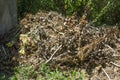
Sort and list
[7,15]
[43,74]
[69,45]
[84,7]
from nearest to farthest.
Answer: [43,74] < [69,45] < [7,15] < [84,7]

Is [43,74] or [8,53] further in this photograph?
[8,53]

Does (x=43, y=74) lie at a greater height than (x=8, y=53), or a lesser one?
lesser

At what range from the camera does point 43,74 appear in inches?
186

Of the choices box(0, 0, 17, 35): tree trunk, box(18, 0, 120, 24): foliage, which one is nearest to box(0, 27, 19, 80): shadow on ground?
box(0, 0, 17, 35): tree trunk

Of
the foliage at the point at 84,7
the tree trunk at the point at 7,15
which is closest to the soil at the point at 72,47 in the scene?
the tree trunk at the point at 7,15

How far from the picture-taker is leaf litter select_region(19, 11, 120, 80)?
4891mm

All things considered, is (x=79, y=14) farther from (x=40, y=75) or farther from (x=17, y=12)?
(x=40, y=75)

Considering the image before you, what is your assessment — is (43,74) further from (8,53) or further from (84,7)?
(84,7)

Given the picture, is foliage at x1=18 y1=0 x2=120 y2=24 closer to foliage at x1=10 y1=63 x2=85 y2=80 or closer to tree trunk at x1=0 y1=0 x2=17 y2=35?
tree trunk at x1=0 y1=0 x2=17 y2=35

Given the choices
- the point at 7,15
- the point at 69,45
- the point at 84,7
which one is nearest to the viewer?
the point at 69,45

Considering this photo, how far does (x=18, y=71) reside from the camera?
4.71 meters

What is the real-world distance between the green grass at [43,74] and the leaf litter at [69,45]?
88mm

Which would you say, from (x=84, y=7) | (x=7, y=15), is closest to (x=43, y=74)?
(x=7, y=15)

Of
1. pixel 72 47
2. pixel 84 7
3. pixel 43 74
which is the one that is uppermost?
pixel 84 7
